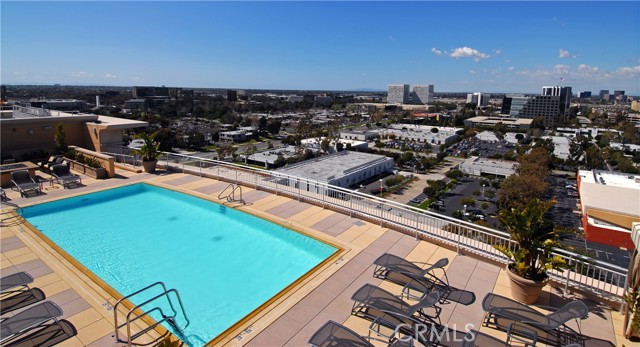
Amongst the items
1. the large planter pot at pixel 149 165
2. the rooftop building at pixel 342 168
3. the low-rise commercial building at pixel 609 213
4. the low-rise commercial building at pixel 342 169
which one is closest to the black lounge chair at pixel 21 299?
the large planter pot at pixel 149 165

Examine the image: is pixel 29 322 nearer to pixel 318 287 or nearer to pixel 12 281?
pixel 12 281

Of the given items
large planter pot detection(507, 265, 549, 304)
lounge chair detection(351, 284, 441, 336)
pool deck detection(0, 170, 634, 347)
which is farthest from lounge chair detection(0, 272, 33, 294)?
large planter pot detection(507, 265, 549, 304)

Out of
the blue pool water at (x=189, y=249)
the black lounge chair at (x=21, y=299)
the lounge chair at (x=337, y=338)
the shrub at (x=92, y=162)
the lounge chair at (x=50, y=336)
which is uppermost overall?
the shrub at (x=92, y=162)

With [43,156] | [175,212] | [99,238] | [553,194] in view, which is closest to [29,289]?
[99,238]

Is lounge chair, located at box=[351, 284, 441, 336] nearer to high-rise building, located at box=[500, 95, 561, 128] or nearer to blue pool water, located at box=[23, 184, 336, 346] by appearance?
blue pool water, located at box=[23, 184, 336, 346]

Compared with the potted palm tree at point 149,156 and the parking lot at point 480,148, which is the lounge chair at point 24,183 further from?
the parking lot at point 480,148

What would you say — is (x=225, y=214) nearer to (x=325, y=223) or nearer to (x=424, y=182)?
(x=325, y=223)
